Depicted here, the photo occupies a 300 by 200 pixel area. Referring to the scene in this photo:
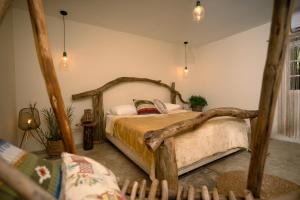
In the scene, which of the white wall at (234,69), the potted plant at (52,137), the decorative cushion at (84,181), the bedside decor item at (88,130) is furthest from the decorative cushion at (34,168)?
the white wall at (234,69)

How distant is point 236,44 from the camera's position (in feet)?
12.6

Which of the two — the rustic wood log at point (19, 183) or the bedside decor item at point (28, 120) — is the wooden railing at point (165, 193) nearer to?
the rustic wood log at point (19, 183)

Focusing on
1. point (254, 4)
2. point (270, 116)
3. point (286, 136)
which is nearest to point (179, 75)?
point (254, 4)

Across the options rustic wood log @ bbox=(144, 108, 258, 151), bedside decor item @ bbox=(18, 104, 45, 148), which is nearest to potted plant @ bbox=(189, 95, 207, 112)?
rustic wood log @ bbox=(144, 108, 258, 151)

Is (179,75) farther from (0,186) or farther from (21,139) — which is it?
(0,186)

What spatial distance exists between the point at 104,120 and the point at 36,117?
1.19 meters

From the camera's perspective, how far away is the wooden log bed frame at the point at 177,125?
428mm

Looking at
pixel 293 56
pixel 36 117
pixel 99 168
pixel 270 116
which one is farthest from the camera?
pixel 293 56

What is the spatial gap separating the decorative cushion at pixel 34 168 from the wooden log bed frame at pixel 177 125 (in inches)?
8.7

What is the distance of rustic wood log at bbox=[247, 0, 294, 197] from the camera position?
754 millimetres

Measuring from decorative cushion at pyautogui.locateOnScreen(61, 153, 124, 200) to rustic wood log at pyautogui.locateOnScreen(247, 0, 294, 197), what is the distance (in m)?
0.86

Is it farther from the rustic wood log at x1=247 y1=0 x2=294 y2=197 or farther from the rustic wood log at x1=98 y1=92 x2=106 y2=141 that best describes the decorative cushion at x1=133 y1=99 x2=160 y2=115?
the rustic wood log at x1=247 y1=0 x2=294 y2=197

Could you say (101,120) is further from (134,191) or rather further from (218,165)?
(134,191)

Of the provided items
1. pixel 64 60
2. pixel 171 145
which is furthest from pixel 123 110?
pixel 171 145
